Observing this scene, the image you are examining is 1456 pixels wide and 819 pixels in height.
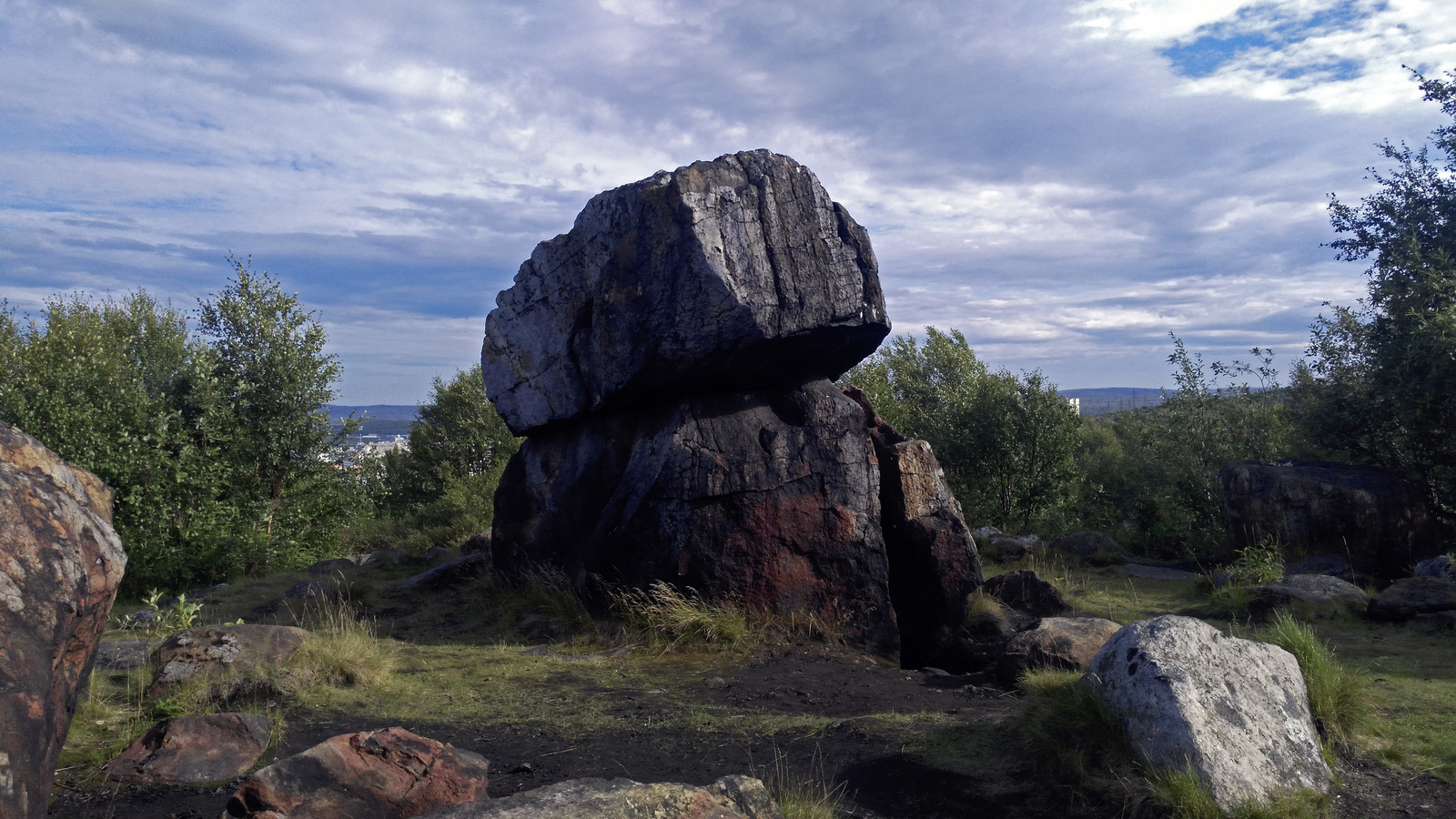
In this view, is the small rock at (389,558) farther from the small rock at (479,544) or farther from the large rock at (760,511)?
the large rock at (760,511)

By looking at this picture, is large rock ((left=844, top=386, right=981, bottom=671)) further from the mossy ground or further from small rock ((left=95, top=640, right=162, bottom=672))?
small rock ((left=95, top=640, right=162, bottom=672))

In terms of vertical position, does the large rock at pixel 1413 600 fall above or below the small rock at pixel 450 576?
above

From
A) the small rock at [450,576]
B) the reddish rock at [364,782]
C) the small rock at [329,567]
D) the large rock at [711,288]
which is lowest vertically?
the small rock at [329,567]

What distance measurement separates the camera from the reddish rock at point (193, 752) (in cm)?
564

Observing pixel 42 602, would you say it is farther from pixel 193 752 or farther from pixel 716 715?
pixel 716 715

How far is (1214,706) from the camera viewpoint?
5.27 metres

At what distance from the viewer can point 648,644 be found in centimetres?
939

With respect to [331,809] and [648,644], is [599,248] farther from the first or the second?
[331,809]

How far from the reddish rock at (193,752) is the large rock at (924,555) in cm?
647

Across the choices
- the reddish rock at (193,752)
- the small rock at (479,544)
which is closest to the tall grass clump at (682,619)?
the reddish rock at (193,752)

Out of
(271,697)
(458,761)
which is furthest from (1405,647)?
(271,697)

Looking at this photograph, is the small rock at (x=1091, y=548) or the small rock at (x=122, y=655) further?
the small rock at (x=1091, y=548)

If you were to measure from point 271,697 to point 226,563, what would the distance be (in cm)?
987

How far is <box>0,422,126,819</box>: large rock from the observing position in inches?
141
